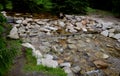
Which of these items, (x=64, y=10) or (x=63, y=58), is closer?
(x=63, y=58)

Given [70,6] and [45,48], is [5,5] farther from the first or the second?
[45,48]

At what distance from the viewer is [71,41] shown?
8.72 meters

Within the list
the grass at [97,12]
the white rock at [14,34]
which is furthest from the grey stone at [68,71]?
the grass at [97,12]

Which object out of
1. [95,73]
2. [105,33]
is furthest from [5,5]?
[95,73]

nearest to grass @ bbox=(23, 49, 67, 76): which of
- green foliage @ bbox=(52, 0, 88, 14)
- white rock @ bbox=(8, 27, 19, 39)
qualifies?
white rock @ bbox=(8, 27, 19, 39)

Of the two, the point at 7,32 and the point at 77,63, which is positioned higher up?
the point at 7,32

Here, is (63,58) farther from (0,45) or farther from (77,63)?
(0,45)

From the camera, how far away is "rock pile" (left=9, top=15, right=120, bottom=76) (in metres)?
7.11

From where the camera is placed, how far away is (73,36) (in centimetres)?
922

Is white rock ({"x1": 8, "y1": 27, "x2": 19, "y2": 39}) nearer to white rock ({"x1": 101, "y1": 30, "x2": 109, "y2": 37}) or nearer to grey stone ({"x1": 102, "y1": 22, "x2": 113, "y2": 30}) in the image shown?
white rock ({"x1": 101, "y1": 30, "x2": 109, "y2": 37})

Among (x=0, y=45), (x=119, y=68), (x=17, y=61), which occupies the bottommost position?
(x=119, y=68)

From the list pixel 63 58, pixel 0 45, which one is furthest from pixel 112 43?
pixel 0 45

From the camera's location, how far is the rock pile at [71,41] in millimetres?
7109

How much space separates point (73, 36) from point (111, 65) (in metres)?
2.31
